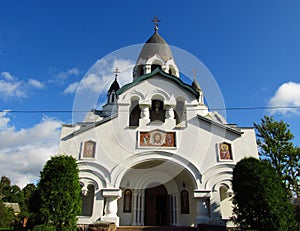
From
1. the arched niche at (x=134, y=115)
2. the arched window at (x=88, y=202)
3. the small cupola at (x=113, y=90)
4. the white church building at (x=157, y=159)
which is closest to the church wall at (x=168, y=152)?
the white church building at (x=157, y=159)

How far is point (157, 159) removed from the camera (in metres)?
12.4

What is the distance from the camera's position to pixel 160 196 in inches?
566

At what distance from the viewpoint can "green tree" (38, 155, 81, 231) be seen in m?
8.62

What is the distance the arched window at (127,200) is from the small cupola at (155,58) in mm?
9131

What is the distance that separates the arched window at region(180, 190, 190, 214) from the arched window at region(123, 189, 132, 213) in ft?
9.76

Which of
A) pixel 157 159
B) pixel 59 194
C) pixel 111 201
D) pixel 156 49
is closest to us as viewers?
pixel 59 194

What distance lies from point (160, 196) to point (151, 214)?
3.80 ft

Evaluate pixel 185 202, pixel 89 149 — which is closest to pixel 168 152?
pixel 185 202

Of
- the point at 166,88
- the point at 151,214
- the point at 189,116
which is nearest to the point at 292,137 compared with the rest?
the point at 189,116

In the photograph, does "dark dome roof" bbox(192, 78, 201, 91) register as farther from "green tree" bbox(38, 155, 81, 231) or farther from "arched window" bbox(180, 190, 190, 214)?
"green tree" bbox(38, 155, 81, 231)

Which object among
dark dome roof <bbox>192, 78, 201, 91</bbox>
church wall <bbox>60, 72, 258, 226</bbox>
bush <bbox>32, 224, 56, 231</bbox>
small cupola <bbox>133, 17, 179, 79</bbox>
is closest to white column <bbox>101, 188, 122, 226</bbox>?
church wall <bbox>60, 72, 258, 226</bbox>

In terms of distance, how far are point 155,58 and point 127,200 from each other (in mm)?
10961

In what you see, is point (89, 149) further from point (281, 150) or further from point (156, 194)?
point (281, 150)

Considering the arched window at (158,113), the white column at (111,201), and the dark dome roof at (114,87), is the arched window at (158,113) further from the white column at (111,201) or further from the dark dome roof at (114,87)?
the dark dome roof at (114,87)
